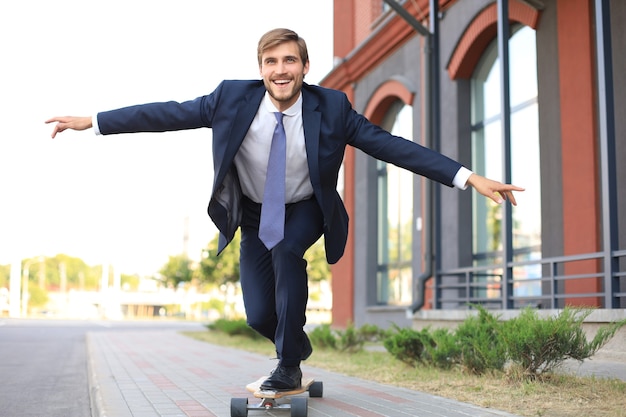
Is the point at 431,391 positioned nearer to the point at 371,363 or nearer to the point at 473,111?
the point at 371,363

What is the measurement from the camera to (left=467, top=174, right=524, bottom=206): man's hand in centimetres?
381

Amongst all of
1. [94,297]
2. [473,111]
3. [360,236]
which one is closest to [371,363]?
[473,111]

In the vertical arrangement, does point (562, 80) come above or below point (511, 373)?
above

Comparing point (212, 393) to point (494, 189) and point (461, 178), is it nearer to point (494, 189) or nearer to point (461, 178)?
point (461, 178)

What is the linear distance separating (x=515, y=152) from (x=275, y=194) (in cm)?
848

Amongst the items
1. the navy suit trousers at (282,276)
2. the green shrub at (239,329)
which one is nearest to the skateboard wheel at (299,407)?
the navy suit trousers at (282,276)

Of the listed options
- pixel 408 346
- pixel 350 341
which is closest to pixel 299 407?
pixel 408 346

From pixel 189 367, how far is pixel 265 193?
4569 mm

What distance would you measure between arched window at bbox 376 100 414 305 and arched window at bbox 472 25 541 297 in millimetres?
2161

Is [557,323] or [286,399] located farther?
[557,323]

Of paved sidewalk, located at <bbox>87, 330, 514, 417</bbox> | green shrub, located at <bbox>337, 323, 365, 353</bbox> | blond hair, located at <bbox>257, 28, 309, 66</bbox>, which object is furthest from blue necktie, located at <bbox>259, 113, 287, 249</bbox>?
green shrub, located at <bbox>337, 323, 365, 353</bbox>

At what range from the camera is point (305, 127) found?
4.16 meters

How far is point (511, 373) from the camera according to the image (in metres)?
5.54

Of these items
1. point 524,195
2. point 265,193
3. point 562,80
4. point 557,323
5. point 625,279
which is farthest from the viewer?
point 524,195
